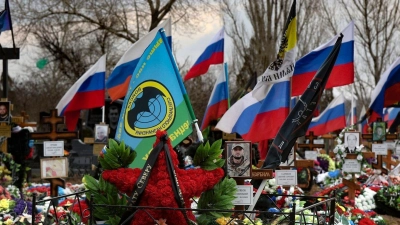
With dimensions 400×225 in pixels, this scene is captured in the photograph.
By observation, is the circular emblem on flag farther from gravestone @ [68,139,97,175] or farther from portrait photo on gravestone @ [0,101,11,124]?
gravestone @ [68,139,97,175]

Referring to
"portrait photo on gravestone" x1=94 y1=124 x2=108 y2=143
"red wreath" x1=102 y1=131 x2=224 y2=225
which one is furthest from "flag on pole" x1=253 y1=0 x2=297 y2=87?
"portrait photo on gravestone" x1=94 y1=124 x2=108 y2=143

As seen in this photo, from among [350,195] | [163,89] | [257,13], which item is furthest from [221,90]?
[257,13]

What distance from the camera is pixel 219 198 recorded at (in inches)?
257

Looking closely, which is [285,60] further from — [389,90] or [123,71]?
[389,90]

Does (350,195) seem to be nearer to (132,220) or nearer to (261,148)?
(261,148)

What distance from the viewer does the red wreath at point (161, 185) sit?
6152 mm

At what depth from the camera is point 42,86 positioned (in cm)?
3394

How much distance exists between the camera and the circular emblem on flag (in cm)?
729

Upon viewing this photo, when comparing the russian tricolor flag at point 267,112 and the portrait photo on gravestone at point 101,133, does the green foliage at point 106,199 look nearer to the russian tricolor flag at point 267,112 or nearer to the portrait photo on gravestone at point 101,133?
the russian tricolor flag at point 267,112

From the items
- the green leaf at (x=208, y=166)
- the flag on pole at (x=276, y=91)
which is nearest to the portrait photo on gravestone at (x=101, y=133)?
the flag on pole at (x=276, y=91)

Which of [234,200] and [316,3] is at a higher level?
[316,3]

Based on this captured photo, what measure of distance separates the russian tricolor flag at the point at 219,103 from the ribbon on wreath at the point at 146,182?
8714 millimetres

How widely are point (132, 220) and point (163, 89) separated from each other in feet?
5.55

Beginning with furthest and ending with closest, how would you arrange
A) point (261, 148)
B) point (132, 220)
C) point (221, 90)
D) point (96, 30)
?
1. point (96, 30)
2. point (221, 90)
3. point (261, 148)
4. point (132, 220)
